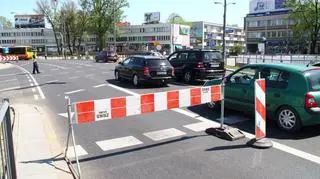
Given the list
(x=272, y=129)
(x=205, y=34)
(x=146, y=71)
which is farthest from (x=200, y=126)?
(x=205, y=34)

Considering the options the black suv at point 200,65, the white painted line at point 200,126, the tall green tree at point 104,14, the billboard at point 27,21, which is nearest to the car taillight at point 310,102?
the white painted line at point 200,126

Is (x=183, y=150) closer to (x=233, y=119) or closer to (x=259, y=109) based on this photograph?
(x=259, y=109)

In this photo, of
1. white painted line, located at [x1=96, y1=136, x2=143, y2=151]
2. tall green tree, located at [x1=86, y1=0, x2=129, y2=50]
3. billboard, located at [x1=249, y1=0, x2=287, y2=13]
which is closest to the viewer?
white painted line, located at [x1=96, y1=136, x2=143, y2=151]

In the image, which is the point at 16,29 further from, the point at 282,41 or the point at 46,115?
the point at 46,115

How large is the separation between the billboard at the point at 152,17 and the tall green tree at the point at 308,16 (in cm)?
6460

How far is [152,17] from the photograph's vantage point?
458 ft

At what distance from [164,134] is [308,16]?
76.2 m

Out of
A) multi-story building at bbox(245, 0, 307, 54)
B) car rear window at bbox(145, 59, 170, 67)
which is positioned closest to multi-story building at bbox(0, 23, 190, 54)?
multi-story building at bbox(245, 0, 307, 54)

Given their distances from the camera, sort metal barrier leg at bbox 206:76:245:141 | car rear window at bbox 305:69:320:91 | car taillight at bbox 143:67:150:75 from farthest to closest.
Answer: car taillight at bbox 143:67:150:75
car rear window at bbox 305:69:320:91
metal barrier leg at bbox 206:76:245:141

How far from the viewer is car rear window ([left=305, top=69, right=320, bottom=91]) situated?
8281mm

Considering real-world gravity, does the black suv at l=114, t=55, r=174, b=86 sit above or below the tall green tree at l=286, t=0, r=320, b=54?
below

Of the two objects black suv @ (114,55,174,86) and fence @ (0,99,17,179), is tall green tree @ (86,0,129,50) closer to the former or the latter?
black suv @ (114,55,174,86)

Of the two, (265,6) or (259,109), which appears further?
(265,6)

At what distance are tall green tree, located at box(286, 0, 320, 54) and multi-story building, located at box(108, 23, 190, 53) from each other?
1660 inches
